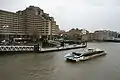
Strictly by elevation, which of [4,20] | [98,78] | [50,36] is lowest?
[98,78]

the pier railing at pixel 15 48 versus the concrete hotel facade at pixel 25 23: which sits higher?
the concrete hotel facade at pixel 25 23

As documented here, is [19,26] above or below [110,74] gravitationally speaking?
above

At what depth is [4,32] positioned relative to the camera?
120ft

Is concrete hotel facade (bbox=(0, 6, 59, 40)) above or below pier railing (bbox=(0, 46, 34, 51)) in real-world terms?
above

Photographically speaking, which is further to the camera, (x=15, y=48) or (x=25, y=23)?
(x=25, y=23)

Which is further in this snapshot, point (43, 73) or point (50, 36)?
point (50, 36)

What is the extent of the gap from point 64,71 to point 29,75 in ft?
6.99

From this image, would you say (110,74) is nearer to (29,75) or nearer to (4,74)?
(29,75)

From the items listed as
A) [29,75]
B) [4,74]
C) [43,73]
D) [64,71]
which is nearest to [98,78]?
[64,71]

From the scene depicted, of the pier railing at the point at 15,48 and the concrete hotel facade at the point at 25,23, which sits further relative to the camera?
the concrete hotel facade at the point at 25,23

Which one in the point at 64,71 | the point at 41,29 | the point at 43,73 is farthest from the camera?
the point at 41,29

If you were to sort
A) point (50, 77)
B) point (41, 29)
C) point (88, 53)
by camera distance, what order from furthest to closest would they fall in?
1. point (41, 29)
2. point (88, 53)
3. point (50, 77)

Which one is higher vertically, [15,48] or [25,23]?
[25,23]

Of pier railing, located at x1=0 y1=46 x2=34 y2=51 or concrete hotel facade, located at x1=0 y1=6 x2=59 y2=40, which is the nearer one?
pier railing, located at x1=0 y1=46 x2=34 y2=51
